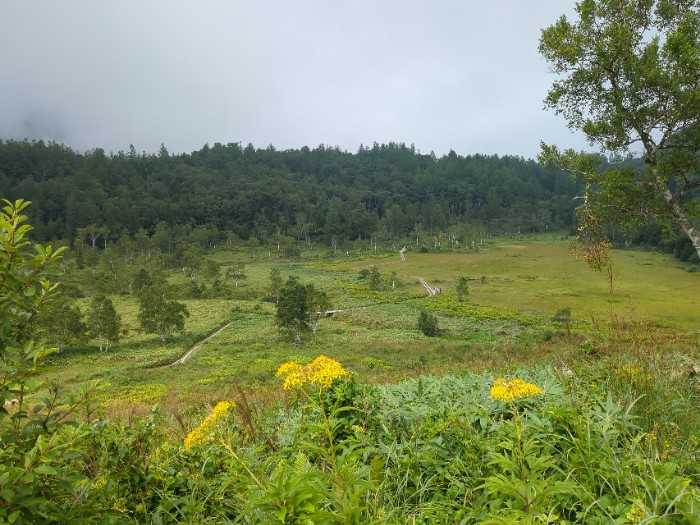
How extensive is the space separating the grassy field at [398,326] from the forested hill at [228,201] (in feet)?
154

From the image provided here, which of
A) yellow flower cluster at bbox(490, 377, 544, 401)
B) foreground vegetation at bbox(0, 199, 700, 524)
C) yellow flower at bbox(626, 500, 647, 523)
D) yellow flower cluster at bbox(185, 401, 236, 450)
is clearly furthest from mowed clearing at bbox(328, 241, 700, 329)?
yellow flower cluster at bbox(185, 401, 236, 450)

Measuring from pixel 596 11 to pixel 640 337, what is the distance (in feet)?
33.2

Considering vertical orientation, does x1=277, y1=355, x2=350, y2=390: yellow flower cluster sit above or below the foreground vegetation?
above

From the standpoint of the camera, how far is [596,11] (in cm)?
1038

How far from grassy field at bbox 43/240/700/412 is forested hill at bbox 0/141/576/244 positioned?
1846 inches

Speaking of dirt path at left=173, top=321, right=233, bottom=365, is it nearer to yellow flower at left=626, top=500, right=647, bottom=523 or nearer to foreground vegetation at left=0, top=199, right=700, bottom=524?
foreground vegetation at left=0, top=199, right=700, bottom=524

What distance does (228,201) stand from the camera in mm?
143250

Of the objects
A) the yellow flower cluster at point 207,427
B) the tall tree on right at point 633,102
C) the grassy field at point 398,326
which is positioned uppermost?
the tall tree on right at point 633,102

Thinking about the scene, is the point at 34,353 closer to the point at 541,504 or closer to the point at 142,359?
the point at 541,504

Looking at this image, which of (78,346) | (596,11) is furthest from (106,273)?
(596,11)

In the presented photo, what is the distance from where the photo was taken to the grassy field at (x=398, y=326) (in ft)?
63.5

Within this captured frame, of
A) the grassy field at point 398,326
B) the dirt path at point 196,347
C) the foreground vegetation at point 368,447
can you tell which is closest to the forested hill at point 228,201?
the grassy field at point 398,326

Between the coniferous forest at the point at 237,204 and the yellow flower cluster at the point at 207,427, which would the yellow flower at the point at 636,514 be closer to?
the yellow flower cluster at the point at 207,427

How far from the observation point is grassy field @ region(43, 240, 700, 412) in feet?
63.5
